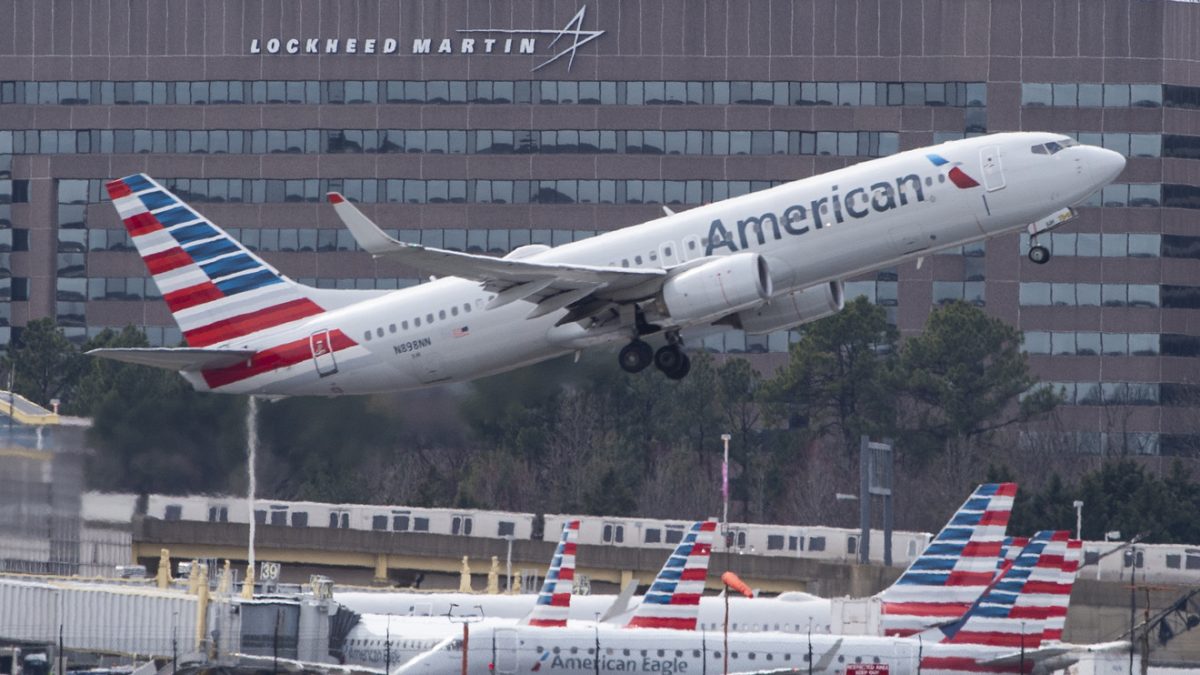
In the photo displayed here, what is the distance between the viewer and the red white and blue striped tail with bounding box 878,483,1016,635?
53688 millimetres

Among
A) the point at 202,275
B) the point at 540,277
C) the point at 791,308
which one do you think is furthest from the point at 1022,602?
the point at 202,275

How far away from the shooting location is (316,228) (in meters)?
143

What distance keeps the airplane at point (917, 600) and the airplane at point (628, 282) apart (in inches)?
245

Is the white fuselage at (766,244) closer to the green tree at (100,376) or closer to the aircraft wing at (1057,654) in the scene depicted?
the green tree at (100,376)

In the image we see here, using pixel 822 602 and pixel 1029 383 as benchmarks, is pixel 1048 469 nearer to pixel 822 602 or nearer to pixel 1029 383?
pixel 1029 383

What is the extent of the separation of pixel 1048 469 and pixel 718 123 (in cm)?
3613

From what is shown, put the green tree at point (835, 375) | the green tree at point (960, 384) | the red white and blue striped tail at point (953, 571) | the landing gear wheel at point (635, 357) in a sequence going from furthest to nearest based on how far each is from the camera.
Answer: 1. the green tree at point (835, 375)
2. the green tree at point (960, 384)
3. the landing gear wheel at point (635, 357)
4. the red white and blue striped tail at point (953, 571)

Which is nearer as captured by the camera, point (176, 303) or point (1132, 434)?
point (176, 303)

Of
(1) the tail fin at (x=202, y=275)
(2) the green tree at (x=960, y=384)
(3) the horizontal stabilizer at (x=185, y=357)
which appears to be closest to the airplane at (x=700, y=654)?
(3) the horizontal stabilizer at (x=185, y=357)

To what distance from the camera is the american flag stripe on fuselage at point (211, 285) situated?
187 feet

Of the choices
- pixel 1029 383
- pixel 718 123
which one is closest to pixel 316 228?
pixel 718 123

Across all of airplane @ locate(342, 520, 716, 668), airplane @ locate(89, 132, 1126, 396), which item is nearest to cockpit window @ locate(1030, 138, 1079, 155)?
airplane @ locate(89, 132, 1126, 396)

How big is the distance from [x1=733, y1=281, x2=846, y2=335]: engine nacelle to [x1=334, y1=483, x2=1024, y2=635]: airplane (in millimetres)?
5968

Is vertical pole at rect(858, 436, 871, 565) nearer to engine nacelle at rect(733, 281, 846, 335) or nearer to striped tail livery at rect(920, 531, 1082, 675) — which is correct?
engine nacelle at rect(733, 281, 846, 335)
